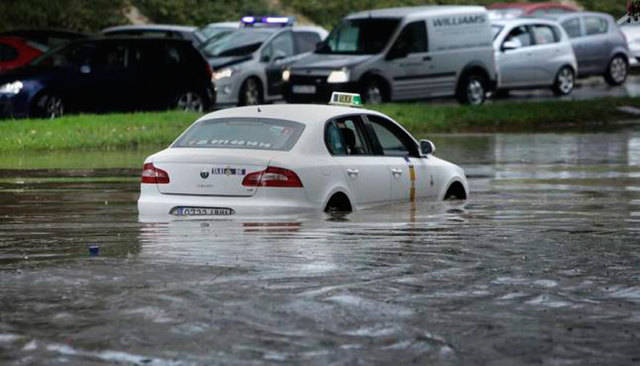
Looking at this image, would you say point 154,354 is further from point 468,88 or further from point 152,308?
point 468,88

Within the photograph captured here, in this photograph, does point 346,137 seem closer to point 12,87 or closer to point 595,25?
point 12,87

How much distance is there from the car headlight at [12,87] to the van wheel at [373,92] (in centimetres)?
686

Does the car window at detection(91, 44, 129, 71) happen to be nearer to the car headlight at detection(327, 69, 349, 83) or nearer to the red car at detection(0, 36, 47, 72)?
the red car at detection(0, 36, 47, 72)

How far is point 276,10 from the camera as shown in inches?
2132

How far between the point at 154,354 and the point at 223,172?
19.9ft

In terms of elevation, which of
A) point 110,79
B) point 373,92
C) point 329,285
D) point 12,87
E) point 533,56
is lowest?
point 329,285

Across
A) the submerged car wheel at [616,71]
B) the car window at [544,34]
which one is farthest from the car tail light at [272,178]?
the submerged car wheel at [616,71]

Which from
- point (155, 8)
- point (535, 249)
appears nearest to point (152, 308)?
point (535, 249)

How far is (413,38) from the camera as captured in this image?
33594 millimetres

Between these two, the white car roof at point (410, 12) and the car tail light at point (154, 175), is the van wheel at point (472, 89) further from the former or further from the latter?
the car tail light at point (154, 175)

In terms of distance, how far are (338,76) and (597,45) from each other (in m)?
12.9

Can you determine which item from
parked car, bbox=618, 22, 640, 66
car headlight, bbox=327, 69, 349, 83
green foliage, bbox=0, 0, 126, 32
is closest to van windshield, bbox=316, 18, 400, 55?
car headlight, bbox=327, 69, 349, 83

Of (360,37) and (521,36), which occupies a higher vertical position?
(521,36)

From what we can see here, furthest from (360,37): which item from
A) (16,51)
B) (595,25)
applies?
(595,25)
